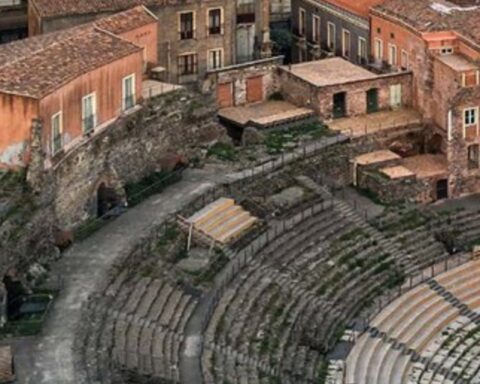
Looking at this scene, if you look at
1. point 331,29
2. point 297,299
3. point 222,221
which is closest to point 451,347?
point 297,299

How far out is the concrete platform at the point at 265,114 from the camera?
6394cm

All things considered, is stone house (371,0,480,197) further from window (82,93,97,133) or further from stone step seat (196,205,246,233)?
window (82,93,97,133)

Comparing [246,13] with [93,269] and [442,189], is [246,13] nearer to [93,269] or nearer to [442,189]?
[442,189]

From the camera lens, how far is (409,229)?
60.6m

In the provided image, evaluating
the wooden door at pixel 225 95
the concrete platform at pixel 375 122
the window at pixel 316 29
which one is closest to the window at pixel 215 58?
the wooden door at pixel 225 95

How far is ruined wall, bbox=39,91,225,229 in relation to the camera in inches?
2085

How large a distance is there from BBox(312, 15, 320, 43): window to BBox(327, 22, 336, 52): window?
35.2 inches

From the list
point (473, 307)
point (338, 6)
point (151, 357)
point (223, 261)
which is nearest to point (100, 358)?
point (151, 357)

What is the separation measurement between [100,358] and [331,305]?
1215cm

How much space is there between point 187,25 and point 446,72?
11.1m

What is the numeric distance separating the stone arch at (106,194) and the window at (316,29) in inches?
752

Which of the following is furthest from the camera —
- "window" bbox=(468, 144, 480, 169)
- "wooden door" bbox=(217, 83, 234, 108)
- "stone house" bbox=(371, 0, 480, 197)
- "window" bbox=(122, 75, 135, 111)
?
"wooden door" bbox=(217, 83, 234, 108)

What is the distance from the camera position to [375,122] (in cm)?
6525

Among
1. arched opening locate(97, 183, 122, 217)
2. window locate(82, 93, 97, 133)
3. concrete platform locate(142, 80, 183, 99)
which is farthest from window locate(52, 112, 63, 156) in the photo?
concrete platform locate(142, 80, 183, 99)
